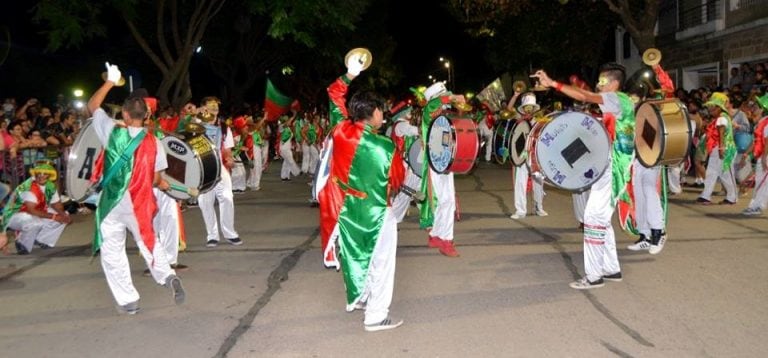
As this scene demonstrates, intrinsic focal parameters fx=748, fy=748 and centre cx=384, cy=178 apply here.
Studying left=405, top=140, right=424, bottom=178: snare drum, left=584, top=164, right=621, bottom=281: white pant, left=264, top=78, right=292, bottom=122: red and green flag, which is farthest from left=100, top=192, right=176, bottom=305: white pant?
left=264, top=78, right=292, bottom=122: red and green flag

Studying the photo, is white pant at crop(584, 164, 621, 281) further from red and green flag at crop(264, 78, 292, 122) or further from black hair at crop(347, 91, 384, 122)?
red and green flag at crop(264, 78, 292, 122)

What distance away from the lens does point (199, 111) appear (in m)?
9.36

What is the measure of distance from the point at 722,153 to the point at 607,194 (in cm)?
613

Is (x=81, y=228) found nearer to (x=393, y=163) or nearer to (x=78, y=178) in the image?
(x=78, y=178)

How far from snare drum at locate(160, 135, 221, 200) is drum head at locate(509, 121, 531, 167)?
15.9ft

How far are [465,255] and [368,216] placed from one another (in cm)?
296

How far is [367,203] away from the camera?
5.46 meters

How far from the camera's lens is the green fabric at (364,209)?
17.7 feet

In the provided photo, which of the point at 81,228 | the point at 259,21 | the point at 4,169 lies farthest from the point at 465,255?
the point at 259,21

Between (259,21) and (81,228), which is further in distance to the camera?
(259,21)

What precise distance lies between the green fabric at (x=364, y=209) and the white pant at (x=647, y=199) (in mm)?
3791

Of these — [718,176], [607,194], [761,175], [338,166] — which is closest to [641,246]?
[607,194]

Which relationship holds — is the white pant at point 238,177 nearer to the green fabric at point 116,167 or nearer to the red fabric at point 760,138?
the green fabric at point 116,167

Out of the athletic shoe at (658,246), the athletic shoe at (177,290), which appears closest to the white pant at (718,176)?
the athletic shoe at (658,246)
